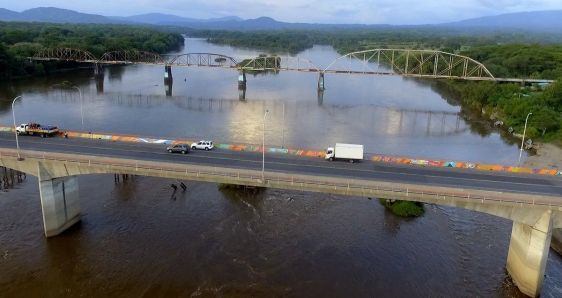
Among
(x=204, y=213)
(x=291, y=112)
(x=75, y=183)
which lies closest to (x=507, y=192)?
(x=204, y=213)

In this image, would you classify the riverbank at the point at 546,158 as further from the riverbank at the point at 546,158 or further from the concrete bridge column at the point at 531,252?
the concrete bridge column at the point at 531,252

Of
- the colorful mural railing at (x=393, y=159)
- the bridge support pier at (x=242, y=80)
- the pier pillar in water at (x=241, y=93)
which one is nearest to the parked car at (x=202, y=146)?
the colorful mural railing at (x=393, y=159)

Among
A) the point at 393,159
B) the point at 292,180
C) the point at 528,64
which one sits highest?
the point at 528,64

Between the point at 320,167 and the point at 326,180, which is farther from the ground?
the point at 326,180

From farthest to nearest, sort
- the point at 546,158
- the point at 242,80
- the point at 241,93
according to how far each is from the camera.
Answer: the point at 242,80, the point at 241,93, the point at 546,158

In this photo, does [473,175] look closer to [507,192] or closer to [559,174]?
[507,192]

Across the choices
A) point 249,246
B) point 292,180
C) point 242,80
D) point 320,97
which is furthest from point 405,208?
point 242,80

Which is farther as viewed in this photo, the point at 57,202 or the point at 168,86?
the point at 168,86

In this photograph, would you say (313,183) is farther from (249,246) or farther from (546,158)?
(546,158)
